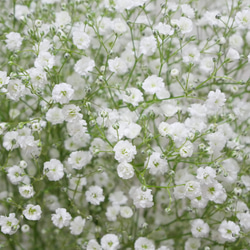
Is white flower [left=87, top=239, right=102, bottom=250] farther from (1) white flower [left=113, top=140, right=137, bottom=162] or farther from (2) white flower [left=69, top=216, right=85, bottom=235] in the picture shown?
(1) white flower [left=113, top=140, right=137, bottom=162]

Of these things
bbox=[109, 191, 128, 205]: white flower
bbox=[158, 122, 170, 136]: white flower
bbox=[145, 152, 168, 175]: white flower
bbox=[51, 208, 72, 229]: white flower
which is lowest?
bbox=[109, 191, 128, 205]: white flower

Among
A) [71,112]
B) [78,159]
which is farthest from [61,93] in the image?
[78,159]

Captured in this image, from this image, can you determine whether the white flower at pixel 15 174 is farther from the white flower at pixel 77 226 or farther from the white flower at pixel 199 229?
the white flower at pixel 199 229

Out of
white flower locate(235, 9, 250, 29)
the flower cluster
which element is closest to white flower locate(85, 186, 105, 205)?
the flower cluster

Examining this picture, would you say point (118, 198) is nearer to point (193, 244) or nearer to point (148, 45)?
point (193, 244)

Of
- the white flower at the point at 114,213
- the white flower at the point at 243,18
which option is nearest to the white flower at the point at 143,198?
the white flower at the point at 114,213

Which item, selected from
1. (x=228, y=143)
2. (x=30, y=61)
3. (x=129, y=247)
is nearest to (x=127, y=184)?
(x=129, y=247)
